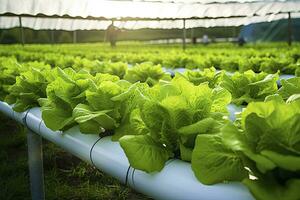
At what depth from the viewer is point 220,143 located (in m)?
1.07

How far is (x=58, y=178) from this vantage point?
11.4 feet

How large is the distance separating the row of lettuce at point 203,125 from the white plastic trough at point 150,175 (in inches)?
1.2

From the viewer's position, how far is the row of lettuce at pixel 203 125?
0.93m

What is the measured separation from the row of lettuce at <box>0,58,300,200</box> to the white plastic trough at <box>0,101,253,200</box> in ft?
0.10

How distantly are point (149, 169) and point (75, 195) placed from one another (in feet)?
7.06

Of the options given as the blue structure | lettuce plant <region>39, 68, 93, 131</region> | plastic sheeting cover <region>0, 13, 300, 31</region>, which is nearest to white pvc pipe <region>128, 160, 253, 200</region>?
lettuce plant <region>39, 68, 93, 131</region>

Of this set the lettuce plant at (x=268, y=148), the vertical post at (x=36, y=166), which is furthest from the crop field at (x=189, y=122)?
the vertical post at (x=36, y=166)

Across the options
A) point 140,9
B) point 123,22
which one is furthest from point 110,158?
point 123,22

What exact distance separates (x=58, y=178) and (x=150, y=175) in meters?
2.49

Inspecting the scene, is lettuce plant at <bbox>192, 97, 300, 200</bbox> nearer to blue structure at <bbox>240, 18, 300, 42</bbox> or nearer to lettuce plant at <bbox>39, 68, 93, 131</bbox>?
lettuce plant at <bbox>39, 68, 93, 131</bbox>

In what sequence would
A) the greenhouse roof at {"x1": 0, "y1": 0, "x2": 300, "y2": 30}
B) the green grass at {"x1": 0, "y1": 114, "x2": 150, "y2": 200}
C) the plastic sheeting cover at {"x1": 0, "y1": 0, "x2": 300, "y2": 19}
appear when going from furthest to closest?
the plastic sheeting cover at {"x1": 0, "y1": 0, "x2": 300, "y2": 19}, the greenhouse roof at {"x1": 0, "y1": 0, "x2": 300, "y2": 30}, the green grass at {"x1": 0, "y1": 114, "x2": 150, "y2": 200}

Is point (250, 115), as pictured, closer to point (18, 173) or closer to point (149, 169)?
point (149, 169)

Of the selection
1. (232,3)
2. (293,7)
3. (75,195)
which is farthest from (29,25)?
(75,195)

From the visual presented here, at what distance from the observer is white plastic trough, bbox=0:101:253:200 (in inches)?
39.8
